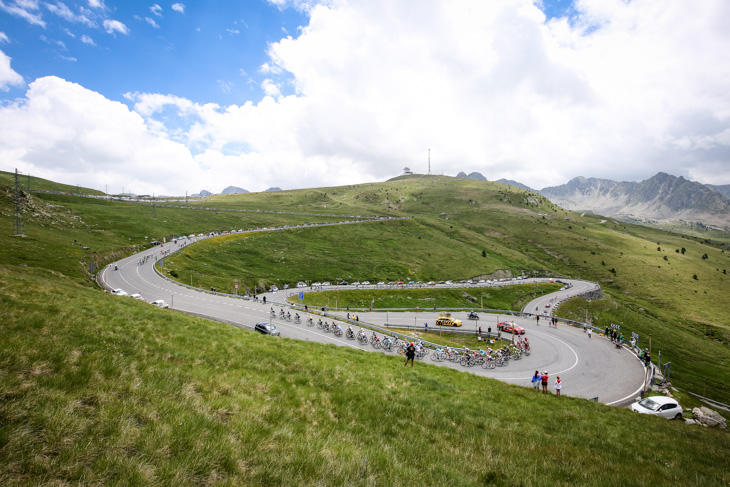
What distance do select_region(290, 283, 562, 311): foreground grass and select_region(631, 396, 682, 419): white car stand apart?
4567 cm

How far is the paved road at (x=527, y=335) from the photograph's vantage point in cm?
3378

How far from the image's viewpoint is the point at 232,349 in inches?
610

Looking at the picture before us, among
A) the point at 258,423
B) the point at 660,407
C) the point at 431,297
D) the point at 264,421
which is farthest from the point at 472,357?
the point at 431,297

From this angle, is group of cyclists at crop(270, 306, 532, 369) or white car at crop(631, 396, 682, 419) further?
group of cyclists at crop(270, 306, 532, 369)

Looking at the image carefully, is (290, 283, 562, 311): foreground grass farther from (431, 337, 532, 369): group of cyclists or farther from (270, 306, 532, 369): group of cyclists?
(431, 337, 532, 369): group of cyclists

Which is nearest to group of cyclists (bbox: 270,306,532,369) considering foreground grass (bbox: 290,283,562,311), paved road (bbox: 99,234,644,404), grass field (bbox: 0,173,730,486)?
paved road (bbox: 99,234,644,404)

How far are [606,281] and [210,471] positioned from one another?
6520 inches

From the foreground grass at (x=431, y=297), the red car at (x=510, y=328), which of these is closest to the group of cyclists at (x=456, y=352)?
the red car at (x=510, y=328)

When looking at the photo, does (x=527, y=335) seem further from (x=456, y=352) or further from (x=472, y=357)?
(x=456, y=352)

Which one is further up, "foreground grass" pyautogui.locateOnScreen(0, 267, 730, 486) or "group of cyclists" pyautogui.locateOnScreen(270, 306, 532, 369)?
"foreground grass" pyautogui.locateOnScreen(0, 267, 730, 486)

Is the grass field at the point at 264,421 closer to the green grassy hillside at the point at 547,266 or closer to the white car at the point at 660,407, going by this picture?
the white car at the point at 660,407

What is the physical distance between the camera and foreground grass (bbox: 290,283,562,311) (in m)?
72.4

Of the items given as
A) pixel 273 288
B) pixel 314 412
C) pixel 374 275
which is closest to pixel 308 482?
pixel 314 412

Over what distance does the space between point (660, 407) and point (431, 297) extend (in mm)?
57830
